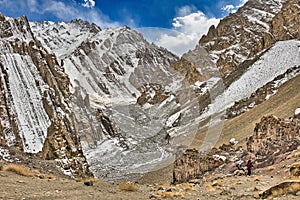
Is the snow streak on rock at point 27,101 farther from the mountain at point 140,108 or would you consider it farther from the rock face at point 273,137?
the rock face at point 273,137

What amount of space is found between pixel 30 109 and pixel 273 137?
2500 cm

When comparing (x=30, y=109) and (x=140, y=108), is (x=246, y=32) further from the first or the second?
(x=30, y=109)

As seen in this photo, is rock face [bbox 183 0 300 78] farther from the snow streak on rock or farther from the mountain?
the snow streak on rock

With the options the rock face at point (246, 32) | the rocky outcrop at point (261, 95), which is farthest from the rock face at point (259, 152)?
the rock face at point (246, 32)

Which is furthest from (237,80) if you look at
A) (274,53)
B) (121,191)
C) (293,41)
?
→ (121,191)

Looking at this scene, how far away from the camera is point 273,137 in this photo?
31.5 metres

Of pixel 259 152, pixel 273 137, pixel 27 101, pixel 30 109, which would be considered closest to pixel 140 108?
pixel 27 101

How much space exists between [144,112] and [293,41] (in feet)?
309

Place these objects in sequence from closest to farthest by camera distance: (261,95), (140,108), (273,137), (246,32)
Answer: (273,137) → (261,95) → (246,32) → (140,108)

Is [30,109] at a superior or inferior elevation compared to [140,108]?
inferior

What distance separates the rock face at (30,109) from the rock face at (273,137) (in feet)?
52.5

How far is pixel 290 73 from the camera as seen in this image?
9169 centimetres

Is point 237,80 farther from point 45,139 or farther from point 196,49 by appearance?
point 45,139

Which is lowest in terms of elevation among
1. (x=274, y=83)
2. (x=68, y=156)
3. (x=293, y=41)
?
(x=68, y=156)
